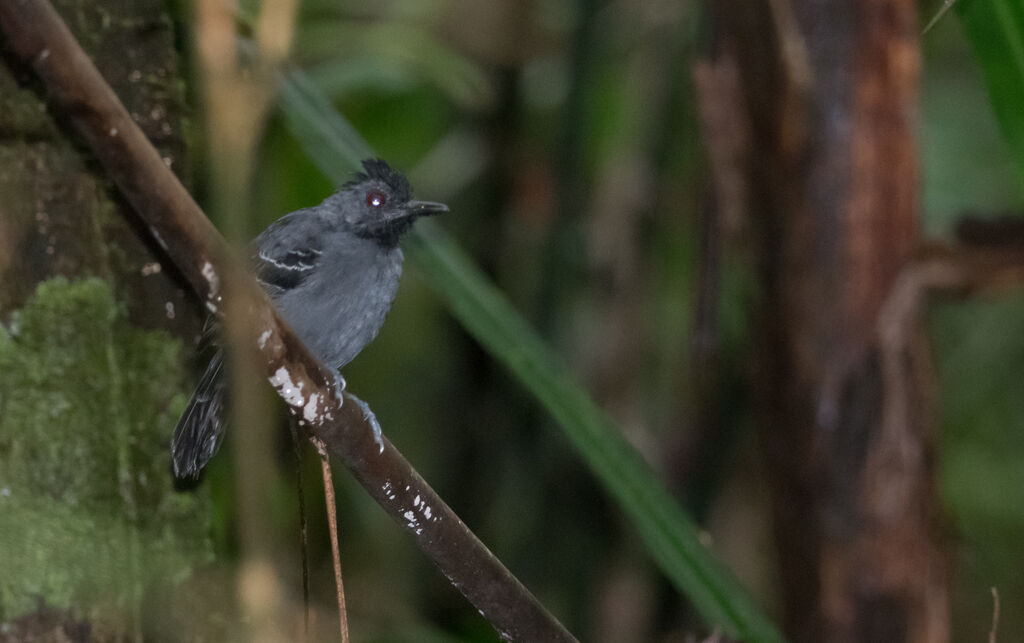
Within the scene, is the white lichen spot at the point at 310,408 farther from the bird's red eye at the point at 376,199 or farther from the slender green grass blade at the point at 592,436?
the bird's red eye at the point at 376,199

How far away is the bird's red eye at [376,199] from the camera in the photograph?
2783 millimetres

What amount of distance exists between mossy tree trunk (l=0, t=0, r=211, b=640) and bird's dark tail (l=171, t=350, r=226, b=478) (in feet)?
0.10

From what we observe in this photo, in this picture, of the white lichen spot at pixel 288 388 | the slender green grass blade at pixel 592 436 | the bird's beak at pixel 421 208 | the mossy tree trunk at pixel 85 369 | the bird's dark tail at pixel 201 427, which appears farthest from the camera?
the bird's beak at pixel 421 208

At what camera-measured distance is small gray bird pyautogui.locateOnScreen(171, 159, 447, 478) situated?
2654 mm

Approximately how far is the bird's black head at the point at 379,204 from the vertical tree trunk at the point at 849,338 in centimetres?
96

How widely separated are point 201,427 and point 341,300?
737 millimetres

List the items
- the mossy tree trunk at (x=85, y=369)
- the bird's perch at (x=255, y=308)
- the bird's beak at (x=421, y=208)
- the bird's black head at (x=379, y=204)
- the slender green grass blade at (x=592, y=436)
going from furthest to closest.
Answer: the bird's black head at (x=379, y=204) → the bird's beak at (x=421, y=208) → the slender green grass blade at (x=592, y=436) → the mossy tree trunk at (x=85, y=369) → the bird's perch at (x=255, y=308)

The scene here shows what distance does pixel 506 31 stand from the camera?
4465mm

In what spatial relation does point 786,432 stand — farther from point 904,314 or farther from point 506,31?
point 506,31

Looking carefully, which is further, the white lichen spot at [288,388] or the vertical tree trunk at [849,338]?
the vertical tree trunk at [849,338]

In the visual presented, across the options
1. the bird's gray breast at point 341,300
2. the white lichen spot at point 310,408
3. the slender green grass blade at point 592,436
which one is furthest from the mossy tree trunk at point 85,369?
the bird's gray breast at point 341,300

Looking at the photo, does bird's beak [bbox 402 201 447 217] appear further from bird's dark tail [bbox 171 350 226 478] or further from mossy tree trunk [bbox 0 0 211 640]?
mossy tree trunk [bbox 0 0 211 640]

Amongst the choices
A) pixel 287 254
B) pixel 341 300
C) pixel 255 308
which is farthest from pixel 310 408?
pixel 287 254

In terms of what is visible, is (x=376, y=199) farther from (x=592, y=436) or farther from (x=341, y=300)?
(x=592, y=436)
